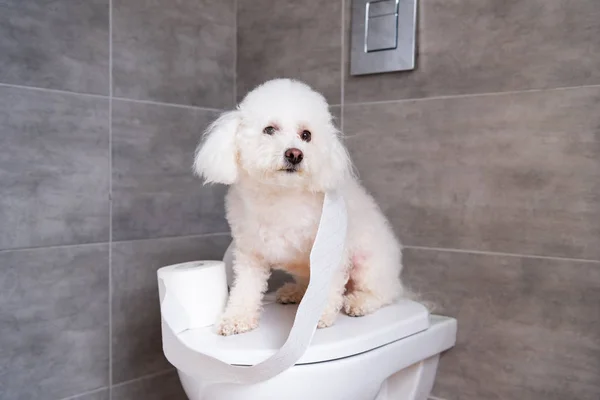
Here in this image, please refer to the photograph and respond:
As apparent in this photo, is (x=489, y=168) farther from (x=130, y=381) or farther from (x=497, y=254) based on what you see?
(x=130, y=381)

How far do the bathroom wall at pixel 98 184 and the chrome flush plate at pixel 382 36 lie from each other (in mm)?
466

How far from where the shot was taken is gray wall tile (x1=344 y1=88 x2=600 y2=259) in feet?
4.35

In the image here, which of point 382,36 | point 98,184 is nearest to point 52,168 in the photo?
point 98,184

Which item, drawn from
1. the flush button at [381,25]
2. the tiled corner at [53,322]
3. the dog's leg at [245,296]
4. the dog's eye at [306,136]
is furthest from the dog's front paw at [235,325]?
the flush button at [381,25]

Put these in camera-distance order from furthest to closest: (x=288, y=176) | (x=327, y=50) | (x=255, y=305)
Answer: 1. (x=327, y=50)
2. (x=255, y=305)
3. (x=288, y=176)

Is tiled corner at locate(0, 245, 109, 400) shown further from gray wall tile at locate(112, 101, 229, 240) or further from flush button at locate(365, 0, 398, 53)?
flush button at locate(365, 0, 398, 53)

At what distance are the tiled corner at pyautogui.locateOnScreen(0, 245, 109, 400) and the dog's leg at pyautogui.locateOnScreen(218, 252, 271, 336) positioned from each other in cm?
48

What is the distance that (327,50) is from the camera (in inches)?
67.6

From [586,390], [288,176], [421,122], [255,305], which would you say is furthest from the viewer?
[421,122]

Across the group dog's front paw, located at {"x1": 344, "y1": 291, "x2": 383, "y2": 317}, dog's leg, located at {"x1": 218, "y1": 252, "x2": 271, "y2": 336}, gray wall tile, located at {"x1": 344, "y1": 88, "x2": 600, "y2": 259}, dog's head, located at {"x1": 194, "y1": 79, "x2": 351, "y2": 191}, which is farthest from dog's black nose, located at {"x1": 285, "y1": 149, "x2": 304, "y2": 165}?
gray wall tile, located at {"x1": 344, "y1": 88, "x2": 600, "y2": 259}

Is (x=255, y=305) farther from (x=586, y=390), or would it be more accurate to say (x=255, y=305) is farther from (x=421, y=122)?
(x=586, y=390)

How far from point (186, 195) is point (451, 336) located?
840mm

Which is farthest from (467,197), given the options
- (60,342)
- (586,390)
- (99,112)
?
(60,342)

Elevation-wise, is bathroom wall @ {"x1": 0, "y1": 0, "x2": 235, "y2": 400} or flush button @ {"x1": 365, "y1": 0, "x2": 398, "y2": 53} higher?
flush button @ {"x1": 365, "y1": 0, "x2": 398, "y2": 53}
